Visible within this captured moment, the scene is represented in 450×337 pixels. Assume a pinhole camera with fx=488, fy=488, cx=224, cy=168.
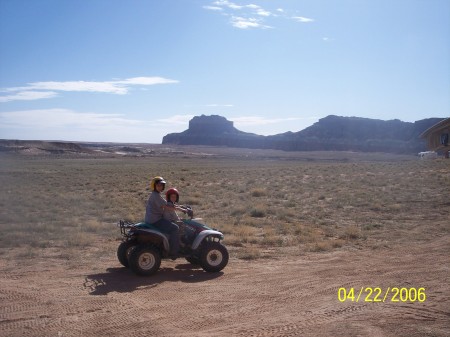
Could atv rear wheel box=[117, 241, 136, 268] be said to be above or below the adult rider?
below

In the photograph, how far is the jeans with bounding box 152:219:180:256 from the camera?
29.3ft

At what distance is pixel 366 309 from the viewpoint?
6664 millimetres

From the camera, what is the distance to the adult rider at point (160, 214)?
8898 mm

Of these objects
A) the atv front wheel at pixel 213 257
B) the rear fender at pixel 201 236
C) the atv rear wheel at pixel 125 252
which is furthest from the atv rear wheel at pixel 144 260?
the atv front wheel at pixel 213 257

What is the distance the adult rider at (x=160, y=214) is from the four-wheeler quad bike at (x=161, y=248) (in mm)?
95

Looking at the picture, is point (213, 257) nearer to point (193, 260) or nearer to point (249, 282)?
point (193, 260)

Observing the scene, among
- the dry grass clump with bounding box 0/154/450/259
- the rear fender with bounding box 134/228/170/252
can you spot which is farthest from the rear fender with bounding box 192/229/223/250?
the dry grass clump with bounding box 0/154/450/259

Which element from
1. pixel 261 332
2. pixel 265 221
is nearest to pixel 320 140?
pixel 265 221

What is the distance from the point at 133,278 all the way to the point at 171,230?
108 cm

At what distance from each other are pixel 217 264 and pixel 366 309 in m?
3.29

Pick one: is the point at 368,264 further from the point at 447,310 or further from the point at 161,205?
the point at 161,205

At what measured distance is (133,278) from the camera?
341 inches
